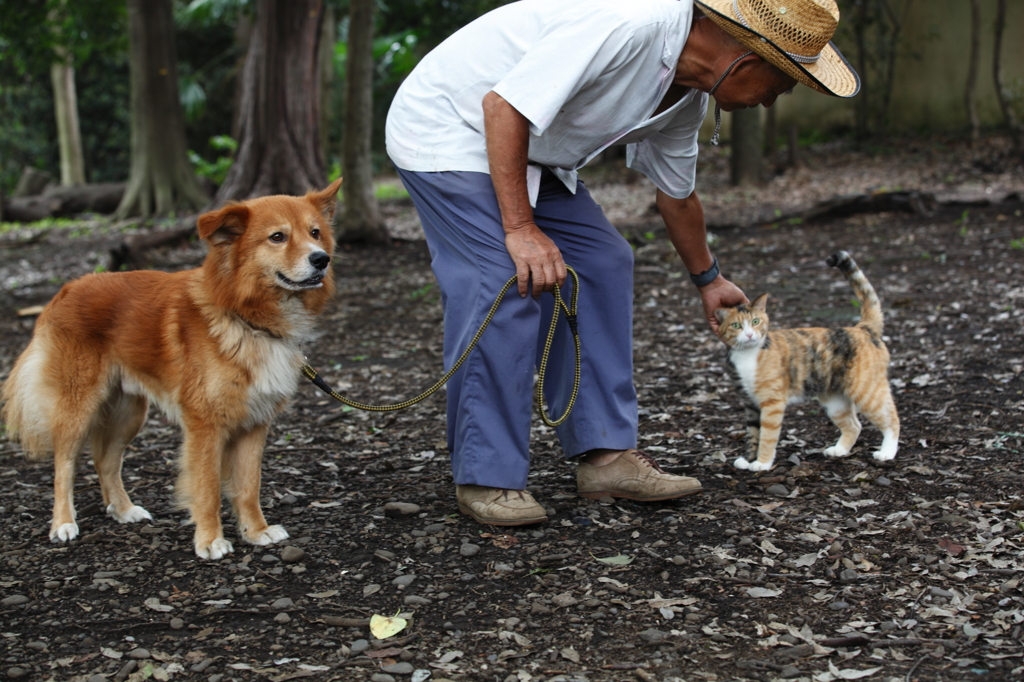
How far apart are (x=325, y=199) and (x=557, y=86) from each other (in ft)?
3.77

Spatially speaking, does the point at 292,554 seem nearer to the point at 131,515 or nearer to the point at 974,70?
the point at 131,515

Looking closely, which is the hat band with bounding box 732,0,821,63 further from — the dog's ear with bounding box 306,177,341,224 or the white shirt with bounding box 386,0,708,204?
the dog's ear with bounding box 306,177,341,224

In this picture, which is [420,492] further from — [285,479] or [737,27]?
[737,27]

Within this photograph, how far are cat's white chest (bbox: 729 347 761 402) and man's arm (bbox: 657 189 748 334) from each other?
0.16 m

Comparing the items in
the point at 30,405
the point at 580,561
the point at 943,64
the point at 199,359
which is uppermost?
the point at 943,64

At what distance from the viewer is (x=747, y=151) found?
14.4 m

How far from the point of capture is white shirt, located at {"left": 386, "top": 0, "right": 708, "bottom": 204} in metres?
2.96

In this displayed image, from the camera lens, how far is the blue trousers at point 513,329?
329cm

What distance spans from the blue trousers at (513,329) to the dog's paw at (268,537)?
0.72m

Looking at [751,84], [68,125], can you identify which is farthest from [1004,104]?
[68,125]

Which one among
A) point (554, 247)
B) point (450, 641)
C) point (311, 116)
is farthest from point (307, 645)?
point (311, 116)

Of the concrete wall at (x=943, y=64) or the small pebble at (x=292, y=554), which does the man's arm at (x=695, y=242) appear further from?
the concrete wall at (x=943, y=64)

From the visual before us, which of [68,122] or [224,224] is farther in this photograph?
[68,122]

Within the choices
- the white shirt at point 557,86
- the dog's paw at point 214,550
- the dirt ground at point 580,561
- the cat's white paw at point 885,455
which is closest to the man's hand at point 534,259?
the white shirt at point 557,86
